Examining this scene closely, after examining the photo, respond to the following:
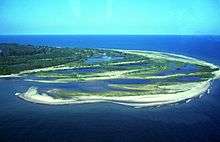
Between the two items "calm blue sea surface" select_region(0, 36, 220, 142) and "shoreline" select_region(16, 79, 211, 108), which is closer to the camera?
"calm blue sea surface" select_region(0, 36, 220, 142)

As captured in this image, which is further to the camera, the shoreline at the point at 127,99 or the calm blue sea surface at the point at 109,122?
the shoreline at the point at 127,99

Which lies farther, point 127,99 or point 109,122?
point 127,99

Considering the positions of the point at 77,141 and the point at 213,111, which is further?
the point at 213,111

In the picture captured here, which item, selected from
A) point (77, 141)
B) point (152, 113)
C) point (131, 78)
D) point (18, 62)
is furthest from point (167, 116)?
point (18, 62)

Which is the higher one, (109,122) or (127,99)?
(127,99)

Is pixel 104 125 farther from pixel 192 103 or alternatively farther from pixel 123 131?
pixel 192 103

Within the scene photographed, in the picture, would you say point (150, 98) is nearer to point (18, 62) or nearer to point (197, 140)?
point (197, 140)

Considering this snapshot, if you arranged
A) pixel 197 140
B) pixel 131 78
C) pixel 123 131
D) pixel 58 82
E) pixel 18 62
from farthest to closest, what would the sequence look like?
pixel 18 62 → pixel 131 78 → pixel 58 82 → pixel 123 131 → pixel 197 140

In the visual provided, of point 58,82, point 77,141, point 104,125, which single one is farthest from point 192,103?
point 58,82

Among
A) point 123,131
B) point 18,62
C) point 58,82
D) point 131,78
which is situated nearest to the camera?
point 123,131
